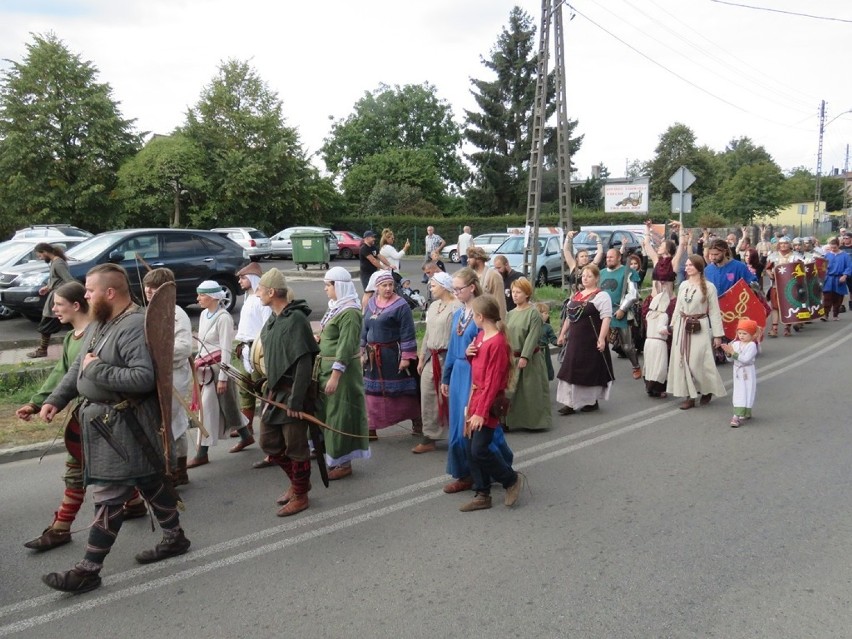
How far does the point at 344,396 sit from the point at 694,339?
4372mm

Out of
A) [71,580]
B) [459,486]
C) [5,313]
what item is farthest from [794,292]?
[5,313]

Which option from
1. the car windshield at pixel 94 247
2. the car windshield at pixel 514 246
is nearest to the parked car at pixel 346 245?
the car windshield at pixel 514 246

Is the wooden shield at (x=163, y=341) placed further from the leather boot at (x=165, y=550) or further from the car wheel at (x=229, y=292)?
the car wheel at (x=229, y=292)

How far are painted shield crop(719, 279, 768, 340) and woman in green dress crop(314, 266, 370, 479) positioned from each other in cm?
579

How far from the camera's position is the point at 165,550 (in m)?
4.56

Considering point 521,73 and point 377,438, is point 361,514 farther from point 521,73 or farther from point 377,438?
point 521,73

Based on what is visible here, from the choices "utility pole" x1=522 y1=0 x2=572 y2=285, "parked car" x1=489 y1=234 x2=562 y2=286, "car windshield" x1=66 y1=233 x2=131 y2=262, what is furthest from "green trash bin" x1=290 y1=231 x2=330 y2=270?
"car windshield" x1=66 y1=233 x2=131 y2=262

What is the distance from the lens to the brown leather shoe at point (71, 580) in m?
4.04

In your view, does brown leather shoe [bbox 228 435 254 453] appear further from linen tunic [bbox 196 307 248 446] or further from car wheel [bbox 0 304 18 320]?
car wheel [bbox 0 304 18 320]

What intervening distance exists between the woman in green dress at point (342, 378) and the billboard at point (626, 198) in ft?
156

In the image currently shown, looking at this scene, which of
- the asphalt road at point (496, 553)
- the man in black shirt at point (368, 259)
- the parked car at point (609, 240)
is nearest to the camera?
the asphalt road at point (496, 553)

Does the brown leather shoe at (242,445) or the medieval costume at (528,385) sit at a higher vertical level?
the medieval costume at (528,385)

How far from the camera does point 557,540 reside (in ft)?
15.5

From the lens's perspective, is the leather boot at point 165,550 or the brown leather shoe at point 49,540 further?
the brown leather shoe at point 49,540
